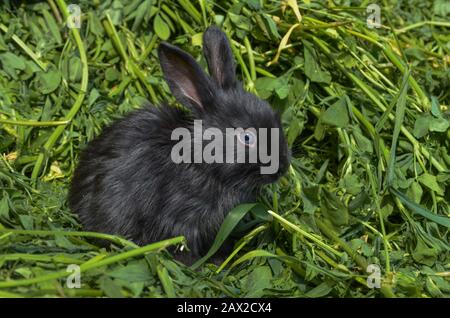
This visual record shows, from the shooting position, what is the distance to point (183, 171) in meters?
3.55

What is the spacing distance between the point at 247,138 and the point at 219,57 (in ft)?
1.49

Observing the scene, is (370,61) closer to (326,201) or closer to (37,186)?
(326,201)

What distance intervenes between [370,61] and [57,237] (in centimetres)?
215

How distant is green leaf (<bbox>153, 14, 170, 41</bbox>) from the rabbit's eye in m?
1.26

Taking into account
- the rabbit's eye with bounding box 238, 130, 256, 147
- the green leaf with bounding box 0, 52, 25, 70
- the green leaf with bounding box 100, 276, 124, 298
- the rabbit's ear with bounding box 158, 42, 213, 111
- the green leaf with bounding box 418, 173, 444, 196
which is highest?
the green leaf with bounding box 0, 52, 25, 70

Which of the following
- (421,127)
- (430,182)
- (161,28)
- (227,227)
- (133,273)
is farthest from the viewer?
(161,28)

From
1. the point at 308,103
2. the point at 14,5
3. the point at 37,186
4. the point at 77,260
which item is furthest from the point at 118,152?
the point at 14,5

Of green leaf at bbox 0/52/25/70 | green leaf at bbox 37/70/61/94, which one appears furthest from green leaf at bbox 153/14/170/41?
green leaf at bbox 0/52/25/70

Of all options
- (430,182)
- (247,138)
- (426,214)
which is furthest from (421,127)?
(247,138)

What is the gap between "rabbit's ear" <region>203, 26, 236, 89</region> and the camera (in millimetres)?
3623

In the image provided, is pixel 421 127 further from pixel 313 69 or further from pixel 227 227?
pixel 227 227

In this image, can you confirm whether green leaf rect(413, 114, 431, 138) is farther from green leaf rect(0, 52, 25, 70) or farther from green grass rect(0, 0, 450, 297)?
green leaf rect(0, 52, 25, 70)
